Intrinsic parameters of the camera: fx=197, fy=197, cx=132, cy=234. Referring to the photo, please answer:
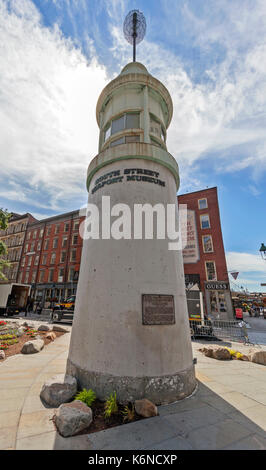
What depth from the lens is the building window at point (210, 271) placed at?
23837 mm

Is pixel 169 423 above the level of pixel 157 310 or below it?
below

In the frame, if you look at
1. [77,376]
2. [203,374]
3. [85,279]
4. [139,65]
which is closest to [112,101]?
[139,65]

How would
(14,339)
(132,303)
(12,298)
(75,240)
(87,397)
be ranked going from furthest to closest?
(75,240) → (12,298) → (14,339) → (132,303) → (87,397)

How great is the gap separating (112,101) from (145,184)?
4285mm

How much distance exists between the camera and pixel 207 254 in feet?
81.4

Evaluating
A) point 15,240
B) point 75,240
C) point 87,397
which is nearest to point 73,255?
point 75,240

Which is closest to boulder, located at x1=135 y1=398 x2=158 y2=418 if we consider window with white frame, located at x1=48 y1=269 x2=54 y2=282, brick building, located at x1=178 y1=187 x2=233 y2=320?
brick building, located at x1=178 y1=187 x2=233 y2=320

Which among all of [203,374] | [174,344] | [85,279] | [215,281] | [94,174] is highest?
[94,174]

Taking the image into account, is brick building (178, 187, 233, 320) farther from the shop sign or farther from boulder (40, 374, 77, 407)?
boulder (40, 374, 77, 407)

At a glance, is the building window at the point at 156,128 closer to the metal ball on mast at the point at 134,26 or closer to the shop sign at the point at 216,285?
the metal ball on mast at the point at 134,26

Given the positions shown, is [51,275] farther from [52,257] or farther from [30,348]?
[30,348]

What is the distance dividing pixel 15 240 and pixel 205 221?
136 ft
